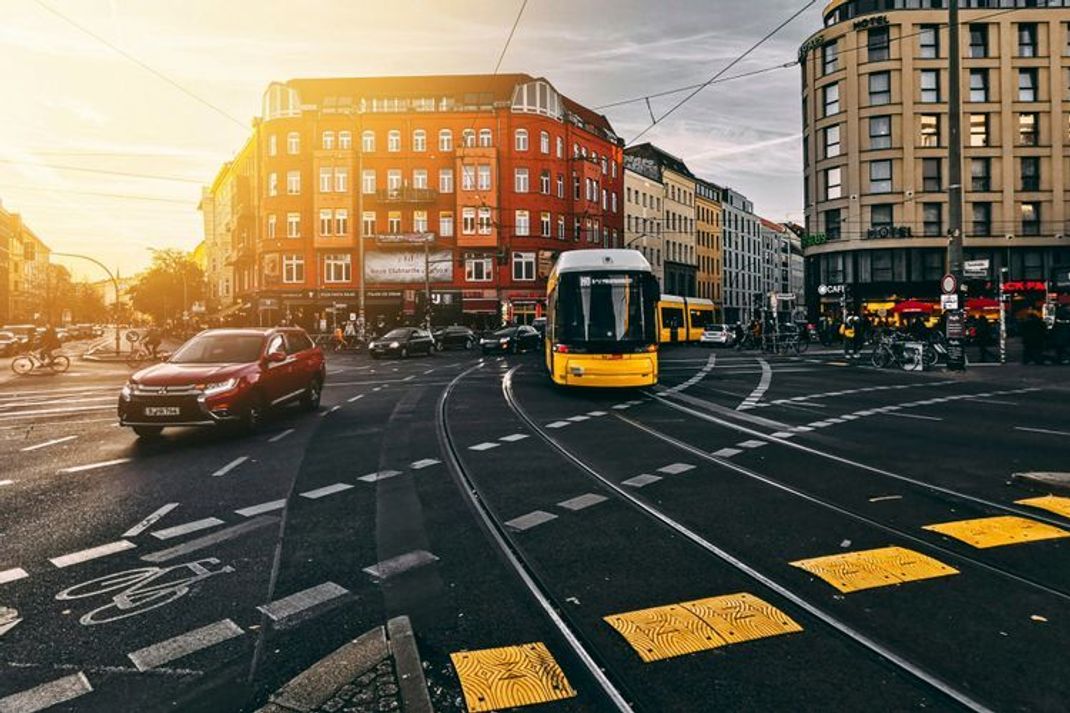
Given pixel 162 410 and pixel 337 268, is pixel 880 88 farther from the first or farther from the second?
pixel 162 410

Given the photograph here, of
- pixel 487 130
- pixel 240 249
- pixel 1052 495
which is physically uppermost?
pixel 487 130

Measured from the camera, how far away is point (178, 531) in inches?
237

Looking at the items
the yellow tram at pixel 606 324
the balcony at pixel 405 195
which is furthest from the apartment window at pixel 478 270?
the yellow tram at pixel 606 324

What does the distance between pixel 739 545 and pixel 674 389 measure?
1363 cm

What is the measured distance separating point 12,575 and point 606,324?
40.1 ft

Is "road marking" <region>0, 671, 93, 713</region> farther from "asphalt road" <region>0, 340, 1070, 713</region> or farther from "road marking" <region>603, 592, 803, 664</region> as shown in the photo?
"road marking" <region>603, 592, 803, 664</region>

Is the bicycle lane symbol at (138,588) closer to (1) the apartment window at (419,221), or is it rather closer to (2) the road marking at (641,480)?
(2) the road marking at (641,480)

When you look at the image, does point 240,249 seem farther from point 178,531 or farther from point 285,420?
point 178,531

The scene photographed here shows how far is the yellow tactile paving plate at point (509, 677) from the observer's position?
321cm

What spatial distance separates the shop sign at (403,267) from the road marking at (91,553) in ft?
176

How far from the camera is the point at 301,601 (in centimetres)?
439

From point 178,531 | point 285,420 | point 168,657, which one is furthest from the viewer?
point 285,420

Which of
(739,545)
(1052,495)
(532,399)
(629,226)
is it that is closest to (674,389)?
→ (532,399)

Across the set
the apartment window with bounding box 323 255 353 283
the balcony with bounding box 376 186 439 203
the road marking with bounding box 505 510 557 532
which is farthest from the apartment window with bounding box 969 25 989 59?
the road marking with bounding box 505 510 557 532
